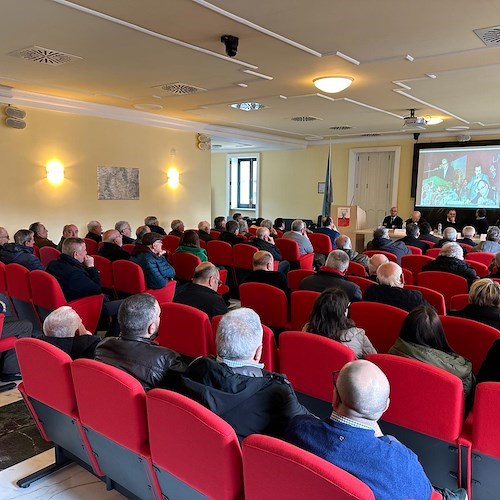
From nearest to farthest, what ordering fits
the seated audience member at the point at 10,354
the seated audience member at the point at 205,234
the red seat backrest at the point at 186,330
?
1. the red seat backrest at the point at 186,330
2. the seated audience member at the point at 10,354
3. the seated audience member at the point at 205,234

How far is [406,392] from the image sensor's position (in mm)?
2008

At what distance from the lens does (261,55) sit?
5305 mm

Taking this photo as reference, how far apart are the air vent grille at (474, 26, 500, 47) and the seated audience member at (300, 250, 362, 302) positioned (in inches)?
105

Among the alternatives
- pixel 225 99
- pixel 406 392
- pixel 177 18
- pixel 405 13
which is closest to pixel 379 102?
pixel 225 99

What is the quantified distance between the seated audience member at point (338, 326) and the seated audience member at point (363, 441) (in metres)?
1.13

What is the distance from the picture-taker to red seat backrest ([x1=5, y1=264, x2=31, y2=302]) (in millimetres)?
4273

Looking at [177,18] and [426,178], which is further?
[426,178]

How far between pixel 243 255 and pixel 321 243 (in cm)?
224

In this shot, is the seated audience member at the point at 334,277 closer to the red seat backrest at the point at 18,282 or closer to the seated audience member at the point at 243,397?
the seated audience member at the point at 243,397

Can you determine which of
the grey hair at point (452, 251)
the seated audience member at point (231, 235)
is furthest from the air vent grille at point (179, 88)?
the grey hair at point (452, 251)

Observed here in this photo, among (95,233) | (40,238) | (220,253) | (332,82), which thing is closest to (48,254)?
(40,238)

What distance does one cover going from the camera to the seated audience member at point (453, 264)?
457 centimetres

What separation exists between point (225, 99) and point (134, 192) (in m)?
3.29

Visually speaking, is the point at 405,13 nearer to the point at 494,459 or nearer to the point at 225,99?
the point at 494,459
